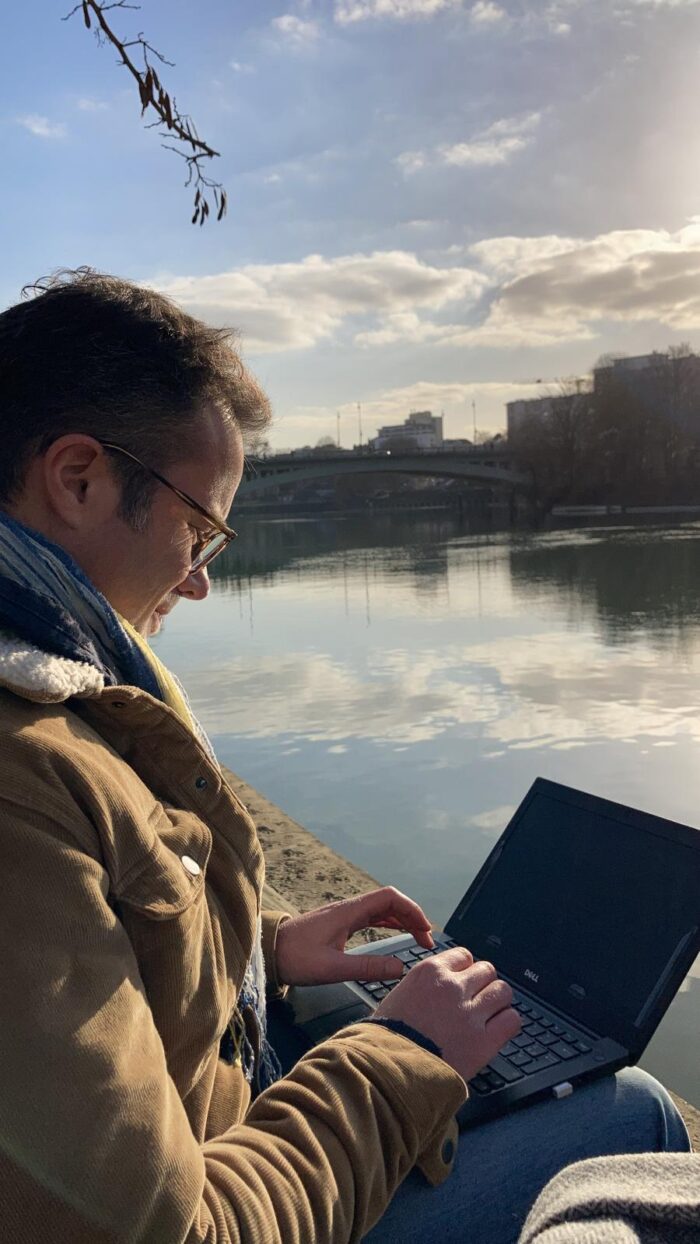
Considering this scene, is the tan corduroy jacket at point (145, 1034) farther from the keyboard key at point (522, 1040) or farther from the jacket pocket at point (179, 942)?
the keyboard key at point (522, 1040)

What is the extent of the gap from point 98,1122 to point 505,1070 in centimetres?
63

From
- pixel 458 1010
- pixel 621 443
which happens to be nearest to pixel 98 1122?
pixel 458 1010

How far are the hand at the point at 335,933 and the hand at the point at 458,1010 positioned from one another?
0.27 metres

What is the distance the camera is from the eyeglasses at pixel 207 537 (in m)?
1.08

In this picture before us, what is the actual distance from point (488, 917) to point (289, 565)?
17.7 metres

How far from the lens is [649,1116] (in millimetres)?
1171

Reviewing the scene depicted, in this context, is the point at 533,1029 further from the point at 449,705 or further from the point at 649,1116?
the point at 449,705

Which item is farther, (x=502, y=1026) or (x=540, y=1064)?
(x=540, y=1064)

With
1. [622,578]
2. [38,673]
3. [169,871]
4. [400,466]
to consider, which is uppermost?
[400,466]

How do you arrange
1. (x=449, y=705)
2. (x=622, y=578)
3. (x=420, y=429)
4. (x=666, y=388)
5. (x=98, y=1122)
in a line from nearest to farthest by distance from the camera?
1. (x=98, y=1122)
2. (x=449, y=705)
3. (x=622, y=578)
4. (x=666, y=388)
5. (x=420, y=429)

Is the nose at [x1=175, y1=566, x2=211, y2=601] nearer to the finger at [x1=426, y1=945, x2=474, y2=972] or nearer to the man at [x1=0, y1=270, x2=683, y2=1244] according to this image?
the man at [x1=0, y1=270, x2=683, y2=1244]

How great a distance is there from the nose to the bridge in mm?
25240

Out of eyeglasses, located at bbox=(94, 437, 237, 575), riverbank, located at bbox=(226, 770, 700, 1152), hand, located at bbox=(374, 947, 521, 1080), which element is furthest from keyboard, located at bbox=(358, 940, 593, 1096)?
riverbank, located at bbox=(226, 770, 700, 1152)

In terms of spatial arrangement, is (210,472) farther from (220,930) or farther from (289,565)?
(289,565)
